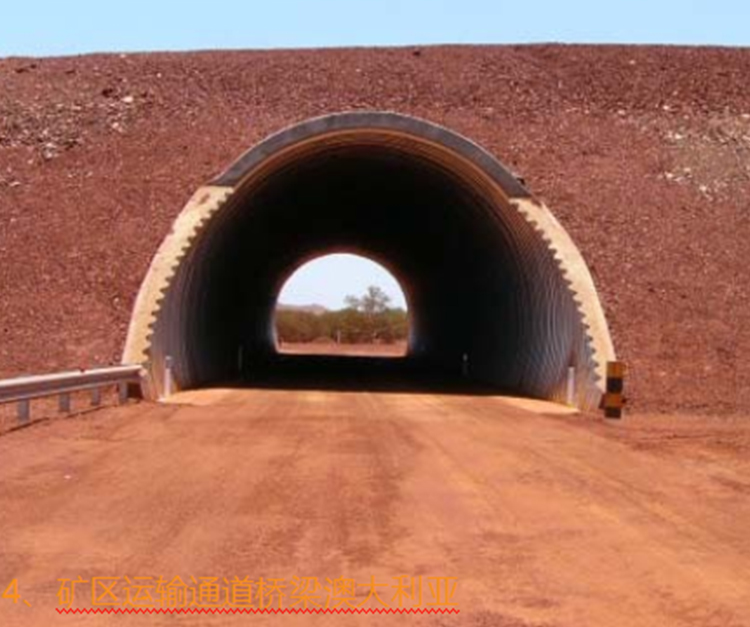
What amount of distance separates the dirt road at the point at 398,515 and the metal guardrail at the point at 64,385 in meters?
0.46

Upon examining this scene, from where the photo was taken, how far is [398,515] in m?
9.18

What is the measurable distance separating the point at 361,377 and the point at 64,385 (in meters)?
13.4

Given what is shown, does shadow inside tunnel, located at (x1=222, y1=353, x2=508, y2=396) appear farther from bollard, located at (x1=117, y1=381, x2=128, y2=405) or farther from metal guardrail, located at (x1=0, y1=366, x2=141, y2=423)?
metal guardrail, located at (x1=0, y1=366, x2=141, y2=423)

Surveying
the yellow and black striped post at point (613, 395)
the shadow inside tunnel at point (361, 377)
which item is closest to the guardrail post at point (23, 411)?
the yellow and black striped post at point (613, 395)

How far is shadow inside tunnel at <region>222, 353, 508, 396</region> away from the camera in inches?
965

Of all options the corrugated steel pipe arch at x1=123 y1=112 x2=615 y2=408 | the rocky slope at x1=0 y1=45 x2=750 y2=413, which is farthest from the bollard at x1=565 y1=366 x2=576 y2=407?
the rocky slope at x1=0 y1=45 x2=750 y2=413

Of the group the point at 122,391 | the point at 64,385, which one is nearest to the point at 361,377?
the point at 122,391

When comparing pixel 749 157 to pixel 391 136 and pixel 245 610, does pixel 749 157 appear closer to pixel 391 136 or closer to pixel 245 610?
pixel 391 136

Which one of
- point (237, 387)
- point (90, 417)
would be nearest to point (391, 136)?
point (237, 387)

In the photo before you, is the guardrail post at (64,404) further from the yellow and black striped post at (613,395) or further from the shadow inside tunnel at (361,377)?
the yellow and black striped post at (613,395)

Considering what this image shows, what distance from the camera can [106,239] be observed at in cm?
2517

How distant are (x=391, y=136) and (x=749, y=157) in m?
12.3

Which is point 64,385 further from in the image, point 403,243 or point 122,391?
point 403,243

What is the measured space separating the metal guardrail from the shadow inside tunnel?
5665 mm
